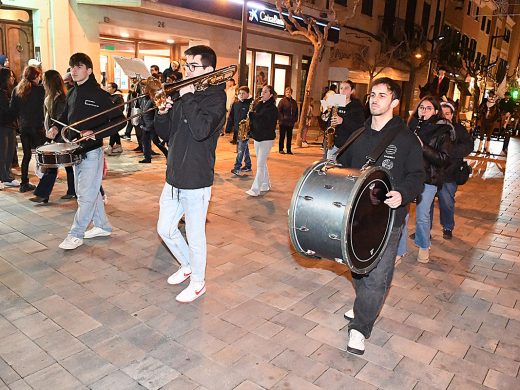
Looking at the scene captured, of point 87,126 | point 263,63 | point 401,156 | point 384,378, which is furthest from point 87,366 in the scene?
point 263,63

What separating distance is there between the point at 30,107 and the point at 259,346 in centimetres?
642

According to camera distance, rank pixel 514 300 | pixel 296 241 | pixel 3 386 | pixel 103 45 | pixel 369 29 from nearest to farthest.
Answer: pixel 3 386, pixel 296 241, pixel 514 300, pixel 103 45, pixel 369 29

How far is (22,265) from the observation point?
484cm

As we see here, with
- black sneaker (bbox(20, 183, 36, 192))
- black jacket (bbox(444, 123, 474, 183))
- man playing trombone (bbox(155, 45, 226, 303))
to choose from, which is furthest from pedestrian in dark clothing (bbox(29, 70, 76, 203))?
black jacket (bbox(444, 123, 474, 183))

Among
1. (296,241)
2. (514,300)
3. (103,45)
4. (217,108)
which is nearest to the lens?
Answer: (296,241)

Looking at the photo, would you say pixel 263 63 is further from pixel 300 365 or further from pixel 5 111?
pixel 300 365

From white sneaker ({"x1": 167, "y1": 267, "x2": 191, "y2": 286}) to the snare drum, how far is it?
164cm

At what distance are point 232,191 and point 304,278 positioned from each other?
3.79 metres

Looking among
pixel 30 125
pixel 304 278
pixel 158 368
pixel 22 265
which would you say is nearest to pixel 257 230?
pixel 304 278

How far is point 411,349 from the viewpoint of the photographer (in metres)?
3.65

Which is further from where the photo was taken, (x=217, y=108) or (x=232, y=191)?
(x=232, y=191)

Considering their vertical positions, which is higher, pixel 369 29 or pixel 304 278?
pixel 369 29

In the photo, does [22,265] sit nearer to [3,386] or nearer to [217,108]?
[3,386]

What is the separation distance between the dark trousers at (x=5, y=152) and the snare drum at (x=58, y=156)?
11.3 feet
